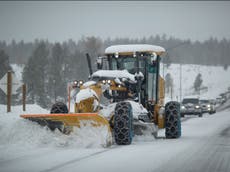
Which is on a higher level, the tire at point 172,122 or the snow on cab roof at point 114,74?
the snow on cab roof at point 114,74

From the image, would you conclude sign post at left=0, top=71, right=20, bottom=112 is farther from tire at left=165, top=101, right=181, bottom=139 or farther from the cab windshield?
tire at left=165, top=101, right=181, bottom=139

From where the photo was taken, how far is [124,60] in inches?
741

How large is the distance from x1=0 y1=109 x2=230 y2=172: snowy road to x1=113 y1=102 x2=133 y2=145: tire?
0.34 meters

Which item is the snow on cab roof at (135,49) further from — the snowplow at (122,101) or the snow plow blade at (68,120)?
the snow plow blade at (68,120)

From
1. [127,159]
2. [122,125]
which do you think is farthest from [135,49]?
[127,159]

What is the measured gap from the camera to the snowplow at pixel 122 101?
581 inches

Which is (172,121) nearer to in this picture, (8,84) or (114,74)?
(114,74)

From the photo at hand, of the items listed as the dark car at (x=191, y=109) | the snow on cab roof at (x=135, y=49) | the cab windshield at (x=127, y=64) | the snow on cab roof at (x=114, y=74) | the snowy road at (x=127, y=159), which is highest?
the snow on cab roof at (x=135, y=49)

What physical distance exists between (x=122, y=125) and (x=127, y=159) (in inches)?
118

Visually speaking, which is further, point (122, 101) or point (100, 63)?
point (100, 63)

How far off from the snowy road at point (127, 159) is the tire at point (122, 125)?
13.3 inches

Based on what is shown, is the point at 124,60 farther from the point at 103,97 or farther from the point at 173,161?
the point at 173,161

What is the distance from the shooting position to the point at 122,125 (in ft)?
49.1

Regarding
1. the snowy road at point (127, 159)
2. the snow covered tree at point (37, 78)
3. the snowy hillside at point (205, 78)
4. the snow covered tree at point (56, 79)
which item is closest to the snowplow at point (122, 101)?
the snowy road at point (127, 159)
